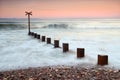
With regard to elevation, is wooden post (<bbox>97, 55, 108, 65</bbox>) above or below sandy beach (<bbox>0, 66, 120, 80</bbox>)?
above

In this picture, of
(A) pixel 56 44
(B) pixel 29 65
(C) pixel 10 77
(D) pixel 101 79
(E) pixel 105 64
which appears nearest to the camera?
(D) pixel 101 79

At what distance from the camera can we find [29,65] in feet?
23.5

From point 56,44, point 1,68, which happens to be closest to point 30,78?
point 1,68

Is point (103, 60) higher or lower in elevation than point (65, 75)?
higher

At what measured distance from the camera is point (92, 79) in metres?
5.02

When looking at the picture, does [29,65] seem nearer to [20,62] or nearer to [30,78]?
[20,62]

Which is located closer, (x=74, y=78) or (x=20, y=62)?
(x=74, y=78)

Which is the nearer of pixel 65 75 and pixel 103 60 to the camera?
pixel 65 75

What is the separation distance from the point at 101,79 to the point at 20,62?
3629 mm

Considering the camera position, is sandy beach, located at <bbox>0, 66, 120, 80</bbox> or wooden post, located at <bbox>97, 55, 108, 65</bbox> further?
wooden post, located at <bbox>97, 55, 108, 65</bbox>

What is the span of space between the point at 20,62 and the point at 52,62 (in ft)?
3.93

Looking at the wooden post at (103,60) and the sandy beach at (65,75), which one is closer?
the sandy beach at (65,75)

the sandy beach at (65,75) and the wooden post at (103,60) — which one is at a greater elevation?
the wooden post at (103,60)

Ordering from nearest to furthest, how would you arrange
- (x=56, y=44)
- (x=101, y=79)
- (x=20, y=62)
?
(x=101, y=79), (x=20, y=62), (x=56, y=44)
